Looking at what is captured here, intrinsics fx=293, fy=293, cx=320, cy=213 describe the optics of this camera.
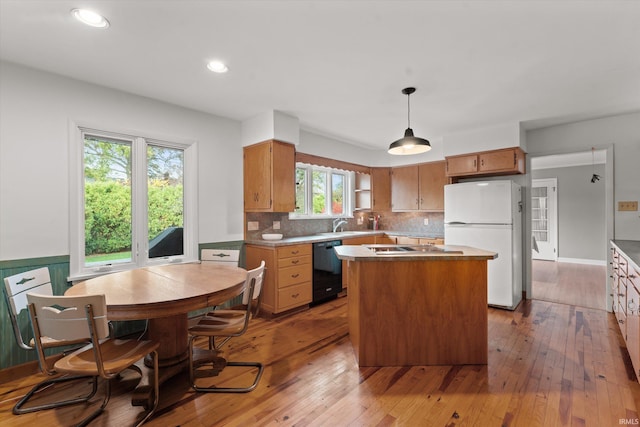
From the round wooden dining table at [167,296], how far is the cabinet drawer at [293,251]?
917 mm

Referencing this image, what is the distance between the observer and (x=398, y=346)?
2404 millimetres

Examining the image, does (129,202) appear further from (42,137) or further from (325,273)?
(325,273)

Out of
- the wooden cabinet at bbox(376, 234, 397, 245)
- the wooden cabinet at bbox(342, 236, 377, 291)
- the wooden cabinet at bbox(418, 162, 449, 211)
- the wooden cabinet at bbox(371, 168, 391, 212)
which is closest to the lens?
the wooden cabinet at bbox(342, 236, 377, 291)

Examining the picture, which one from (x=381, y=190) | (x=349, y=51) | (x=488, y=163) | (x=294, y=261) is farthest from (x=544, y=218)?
(x=349, y=51)

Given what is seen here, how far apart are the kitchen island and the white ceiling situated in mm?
1577

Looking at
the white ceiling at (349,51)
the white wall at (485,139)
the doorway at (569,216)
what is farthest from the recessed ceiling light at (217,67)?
the doorway at (569,216)

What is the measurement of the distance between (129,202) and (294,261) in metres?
1.91

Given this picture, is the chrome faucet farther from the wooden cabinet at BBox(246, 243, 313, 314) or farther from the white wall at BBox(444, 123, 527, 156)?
the white wall at BBox(444, 123, 527, 156)

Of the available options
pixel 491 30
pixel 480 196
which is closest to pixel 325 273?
pixel 480 196

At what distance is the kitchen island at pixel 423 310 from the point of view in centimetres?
240

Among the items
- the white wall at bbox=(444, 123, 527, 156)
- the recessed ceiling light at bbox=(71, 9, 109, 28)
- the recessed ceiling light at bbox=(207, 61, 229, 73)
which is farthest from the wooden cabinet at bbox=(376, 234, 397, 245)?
the recessed ceiling light at bbox=(71, 9, 109, 28)

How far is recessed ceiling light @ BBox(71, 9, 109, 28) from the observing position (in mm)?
1779

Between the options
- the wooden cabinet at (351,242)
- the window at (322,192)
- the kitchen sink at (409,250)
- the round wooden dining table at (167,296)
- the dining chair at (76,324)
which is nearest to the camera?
the dining chair at (76,324)

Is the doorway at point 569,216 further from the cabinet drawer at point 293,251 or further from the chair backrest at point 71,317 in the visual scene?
the chair backrest at point 71,317
